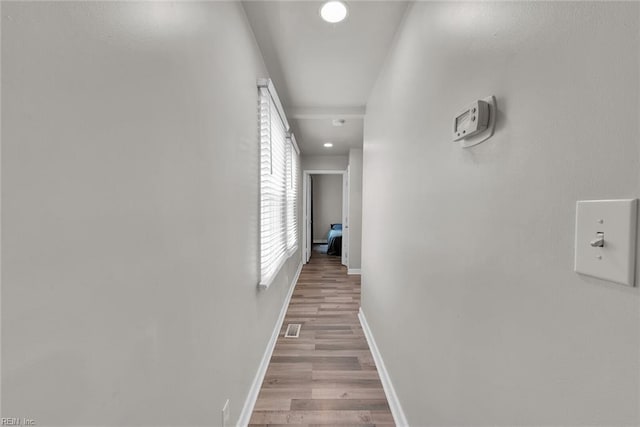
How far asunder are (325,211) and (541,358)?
8.51 meters

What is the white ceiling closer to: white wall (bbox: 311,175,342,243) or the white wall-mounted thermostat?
the white wall-mounted thermostat

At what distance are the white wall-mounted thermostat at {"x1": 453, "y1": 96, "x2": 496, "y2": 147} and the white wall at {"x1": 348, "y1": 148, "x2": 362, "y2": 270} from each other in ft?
14.0

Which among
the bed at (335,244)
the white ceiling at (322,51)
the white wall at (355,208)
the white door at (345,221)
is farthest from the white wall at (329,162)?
the white ceiling at (322,51)

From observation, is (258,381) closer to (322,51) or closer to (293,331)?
(293,331)

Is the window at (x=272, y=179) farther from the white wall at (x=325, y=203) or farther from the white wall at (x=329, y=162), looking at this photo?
the white wall at (x=325, y=203)

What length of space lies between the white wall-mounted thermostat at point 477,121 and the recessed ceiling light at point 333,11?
1048 millimetres

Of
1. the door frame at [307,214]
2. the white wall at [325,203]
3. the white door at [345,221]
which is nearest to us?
the white door at [345,221]

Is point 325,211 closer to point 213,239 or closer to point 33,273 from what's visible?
point 213,239

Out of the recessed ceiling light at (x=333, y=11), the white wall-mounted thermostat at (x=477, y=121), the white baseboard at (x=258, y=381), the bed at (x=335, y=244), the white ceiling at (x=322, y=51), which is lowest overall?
the white baseboard at (x=258, y=381)

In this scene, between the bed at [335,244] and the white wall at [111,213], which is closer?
the white wall at [111,213]

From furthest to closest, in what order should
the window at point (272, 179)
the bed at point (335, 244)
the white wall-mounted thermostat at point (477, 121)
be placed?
the bed at point (335, 244)
the window at point (272, 179)
the white wall-mounted thermostat at point (477, 121)

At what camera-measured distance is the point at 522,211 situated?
0.67 meters

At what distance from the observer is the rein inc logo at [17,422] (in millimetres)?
408

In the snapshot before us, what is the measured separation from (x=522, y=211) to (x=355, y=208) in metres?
4.57
